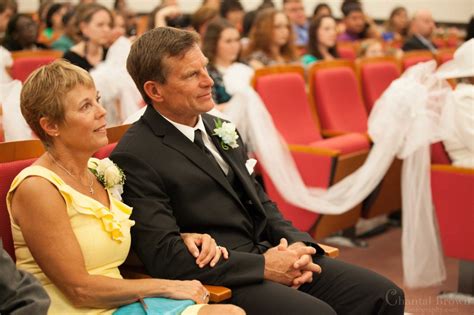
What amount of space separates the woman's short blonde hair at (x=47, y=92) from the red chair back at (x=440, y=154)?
7.24ft

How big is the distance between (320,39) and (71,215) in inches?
174

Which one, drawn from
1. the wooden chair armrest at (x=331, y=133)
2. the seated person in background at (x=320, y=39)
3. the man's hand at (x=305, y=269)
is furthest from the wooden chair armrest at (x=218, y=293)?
the seated person in background at (x=320, y=39)

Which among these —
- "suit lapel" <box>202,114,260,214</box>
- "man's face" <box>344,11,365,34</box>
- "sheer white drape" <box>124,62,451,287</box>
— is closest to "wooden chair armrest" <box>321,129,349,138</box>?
"sheer white drape" <box>124,62,451,287</box>

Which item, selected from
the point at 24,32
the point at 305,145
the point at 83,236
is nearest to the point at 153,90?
the point at 83,236

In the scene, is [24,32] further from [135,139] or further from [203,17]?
[135,139]

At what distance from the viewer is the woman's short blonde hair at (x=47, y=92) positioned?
2.08 meters

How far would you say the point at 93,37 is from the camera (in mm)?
5207

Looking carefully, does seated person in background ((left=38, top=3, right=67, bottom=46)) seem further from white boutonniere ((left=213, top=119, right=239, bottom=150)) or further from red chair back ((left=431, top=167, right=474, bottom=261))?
white boutonniere ((left=213, top=119, right=239, bottom=150))

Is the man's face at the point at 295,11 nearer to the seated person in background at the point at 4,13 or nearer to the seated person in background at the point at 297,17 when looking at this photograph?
the seated person in background at the point at 297,17

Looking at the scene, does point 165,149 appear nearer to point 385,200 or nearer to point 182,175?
point 182,175

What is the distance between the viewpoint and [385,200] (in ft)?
14.8

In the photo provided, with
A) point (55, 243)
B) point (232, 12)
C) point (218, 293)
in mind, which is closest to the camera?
point (55, 243)

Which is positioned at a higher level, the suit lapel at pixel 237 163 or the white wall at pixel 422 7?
the suit lapel at pixel 237 163

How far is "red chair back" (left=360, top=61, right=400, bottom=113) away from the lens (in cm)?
532
